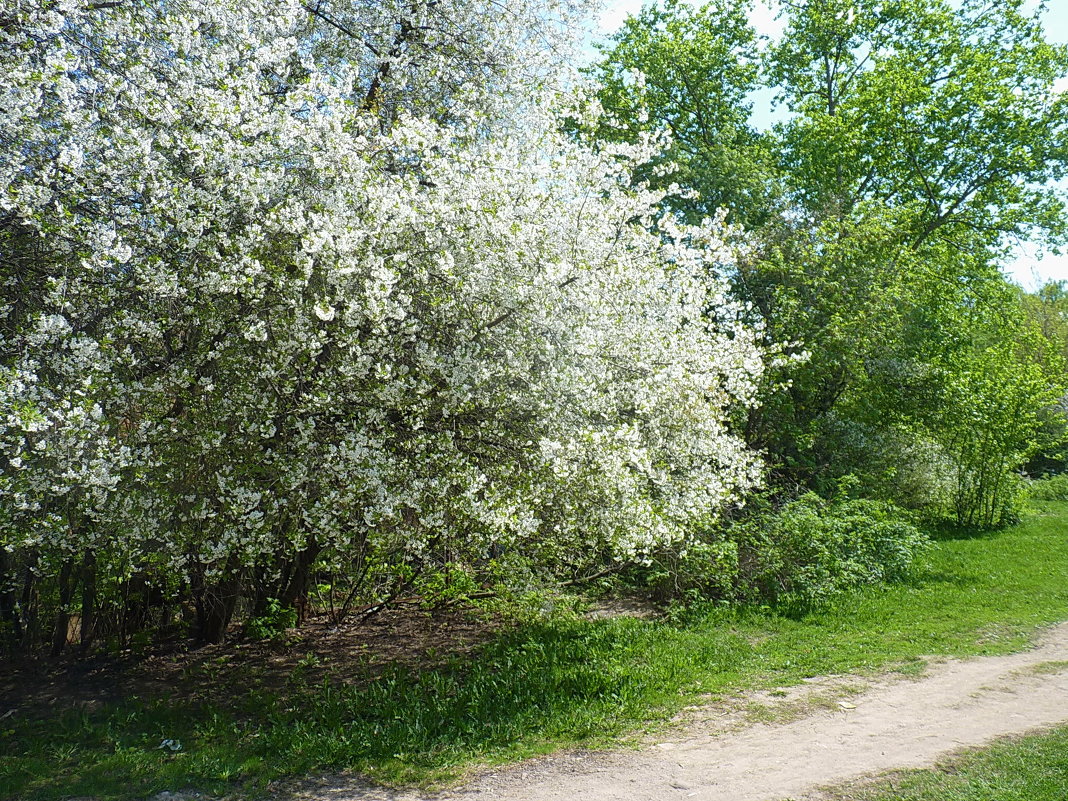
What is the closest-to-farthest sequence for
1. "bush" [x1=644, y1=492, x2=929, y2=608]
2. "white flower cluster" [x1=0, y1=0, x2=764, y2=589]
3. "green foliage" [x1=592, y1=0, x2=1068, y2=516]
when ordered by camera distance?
"white flower cluster" [x1=0, y1=0, x2=764, y2=589], "bush" [x1=644, y1=492, x2=929, y2=608], "green foliage" [x1=592, y1=0, x2=1068, y2=516]

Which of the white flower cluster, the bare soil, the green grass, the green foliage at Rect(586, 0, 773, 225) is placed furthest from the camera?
the green foliage at Rect(586, 0, 773, 225)

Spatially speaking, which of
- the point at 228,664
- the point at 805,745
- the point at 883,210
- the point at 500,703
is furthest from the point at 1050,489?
the point at 228,664

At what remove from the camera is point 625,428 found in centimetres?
628

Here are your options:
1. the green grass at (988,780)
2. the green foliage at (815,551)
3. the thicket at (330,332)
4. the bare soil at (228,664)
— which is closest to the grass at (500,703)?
the bare soil at (228,664)

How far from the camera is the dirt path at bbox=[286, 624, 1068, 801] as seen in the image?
522 centimetres

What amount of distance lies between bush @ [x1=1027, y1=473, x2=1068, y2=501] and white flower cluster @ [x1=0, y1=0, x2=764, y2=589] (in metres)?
17.4

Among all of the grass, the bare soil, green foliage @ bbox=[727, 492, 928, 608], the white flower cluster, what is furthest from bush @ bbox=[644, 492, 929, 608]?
the white flower cluster

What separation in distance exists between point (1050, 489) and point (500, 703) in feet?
63.5

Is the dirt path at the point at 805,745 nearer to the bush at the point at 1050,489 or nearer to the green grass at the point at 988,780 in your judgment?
the green grass at the point at 988,780

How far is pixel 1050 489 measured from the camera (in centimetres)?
2084

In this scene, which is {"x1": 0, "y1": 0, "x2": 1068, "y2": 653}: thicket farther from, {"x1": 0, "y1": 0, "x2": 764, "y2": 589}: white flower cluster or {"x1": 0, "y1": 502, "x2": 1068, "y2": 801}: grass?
{"x1": 0, "y1": 502, "x2": 1068, "y2": 801}: grass

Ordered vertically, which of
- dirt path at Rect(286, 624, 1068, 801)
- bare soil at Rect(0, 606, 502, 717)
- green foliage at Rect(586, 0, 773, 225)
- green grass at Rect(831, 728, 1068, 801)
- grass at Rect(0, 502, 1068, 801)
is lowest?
green grass at Rect(831, 728, 1068, 801)

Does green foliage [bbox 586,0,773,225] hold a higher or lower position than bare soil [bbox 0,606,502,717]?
higher

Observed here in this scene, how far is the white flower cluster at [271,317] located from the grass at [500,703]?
50.6 inches
